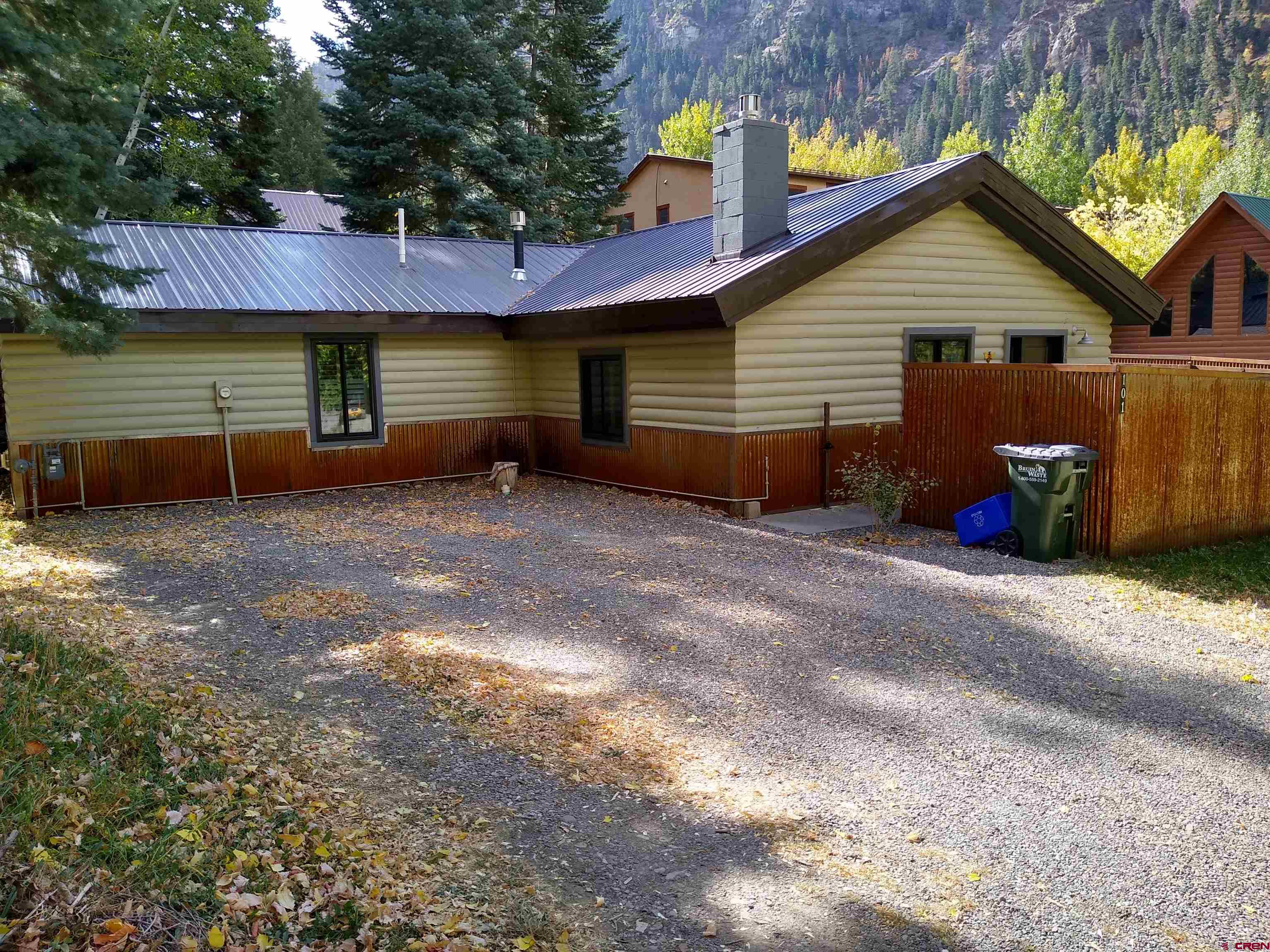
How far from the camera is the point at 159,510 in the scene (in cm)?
1236

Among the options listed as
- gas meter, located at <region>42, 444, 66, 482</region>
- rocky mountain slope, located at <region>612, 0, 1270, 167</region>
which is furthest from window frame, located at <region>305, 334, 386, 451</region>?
rocky mountain slope, located at <region>612, 0, 1270, 167</region>

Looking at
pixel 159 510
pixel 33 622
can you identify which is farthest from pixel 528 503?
pixel 33 622

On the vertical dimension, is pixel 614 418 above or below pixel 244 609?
above

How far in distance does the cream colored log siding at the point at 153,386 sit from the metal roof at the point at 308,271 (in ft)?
1.89

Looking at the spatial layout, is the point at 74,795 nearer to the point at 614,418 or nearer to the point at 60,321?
the point at 60,321

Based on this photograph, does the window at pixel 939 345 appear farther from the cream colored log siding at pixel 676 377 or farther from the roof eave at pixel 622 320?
the roof eave at pixel 622 320

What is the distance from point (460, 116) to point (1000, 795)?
23086 millimetres

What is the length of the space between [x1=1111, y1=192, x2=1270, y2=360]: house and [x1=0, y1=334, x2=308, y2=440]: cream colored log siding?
1975 centimetres

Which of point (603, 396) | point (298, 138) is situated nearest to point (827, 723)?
point (603, 396)

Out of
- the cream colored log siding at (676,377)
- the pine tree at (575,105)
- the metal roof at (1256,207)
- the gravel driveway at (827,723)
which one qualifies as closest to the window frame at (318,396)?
the cream colored log siding at (676,377)

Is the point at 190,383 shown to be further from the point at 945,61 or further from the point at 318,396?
the point at 945,61

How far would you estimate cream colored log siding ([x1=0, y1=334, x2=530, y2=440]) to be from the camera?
11.9m

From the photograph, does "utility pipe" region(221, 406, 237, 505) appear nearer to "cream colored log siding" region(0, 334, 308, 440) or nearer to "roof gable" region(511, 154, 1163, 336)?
"cream colored log siding" region(0, 334, 308, 440)

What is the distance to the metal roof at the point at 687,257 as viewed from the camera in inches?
445
